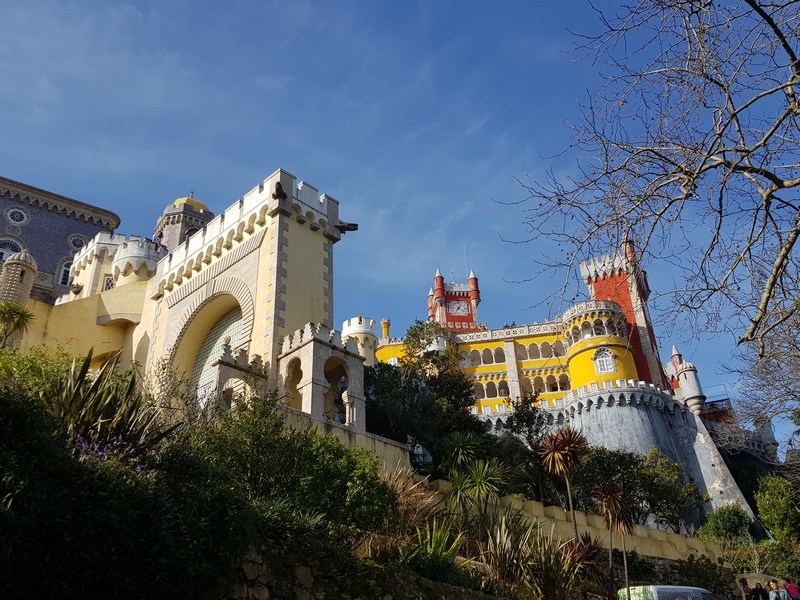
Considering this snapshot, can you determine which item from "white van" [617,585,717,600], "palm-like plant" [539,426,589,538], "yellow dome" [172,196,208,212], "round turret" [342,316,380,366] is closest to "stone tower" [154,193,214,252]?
"yellow dome" [172,196,208,212]

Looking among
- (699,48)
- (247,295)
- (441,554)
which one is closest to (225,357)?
(247,295)

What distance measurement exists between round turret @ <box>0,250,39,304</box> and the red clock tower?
50.3 meters

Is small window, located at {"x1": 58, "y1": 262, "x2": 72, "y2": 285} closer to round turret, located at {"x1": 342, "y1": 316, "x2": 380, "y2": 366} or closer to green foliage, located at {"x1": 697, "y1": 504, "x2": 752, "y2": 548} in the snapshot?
round turret, located at {"x1": 342, "y1": 316, "x2": 380, "y2": 366}

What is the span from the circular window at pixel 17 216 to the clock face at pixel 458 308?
4251 centimetres

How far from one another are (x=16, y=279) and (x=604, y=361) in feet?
119

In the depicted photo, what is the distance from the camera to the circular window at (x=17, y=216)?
143 feet

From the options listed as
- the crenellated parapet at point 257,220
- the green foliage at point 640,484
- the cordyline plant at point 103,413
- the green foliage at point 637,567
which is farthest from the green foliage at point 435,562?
the green foliage at point 640,484

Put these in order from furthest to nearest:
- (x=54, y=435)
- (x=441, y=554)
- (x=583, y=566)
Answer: (x=583, y=566) → (x=441, y=554) → (x=54, y=435)

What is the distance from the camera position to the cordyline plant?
9.31 metres

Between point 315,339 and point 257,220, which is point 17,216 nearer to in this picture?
point 257,220

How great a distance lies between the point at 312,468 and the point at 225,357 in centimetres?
740

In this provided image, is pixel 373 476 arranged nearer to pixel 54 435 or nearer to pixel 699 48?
pixel 54 435

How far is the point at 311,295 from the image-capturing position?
72.7 ft

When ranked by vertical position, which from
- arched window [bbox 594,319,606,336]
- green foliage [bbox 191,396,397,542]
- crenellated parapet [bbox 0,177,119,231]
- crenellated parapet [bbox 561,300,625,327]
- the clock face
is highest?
the clock face
